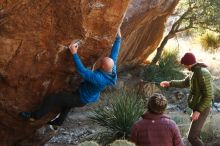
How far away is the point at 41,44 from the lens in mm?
8320

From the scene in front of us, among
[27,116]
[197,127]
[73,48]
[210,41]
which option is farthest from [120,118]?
[210,41]

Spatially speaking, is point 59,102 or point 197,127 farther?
point 59,102

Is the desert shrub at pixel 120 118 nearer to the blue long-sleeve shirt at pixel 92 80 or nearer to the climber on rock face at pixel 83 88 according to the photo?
the climber on rock face at pixel 83 88

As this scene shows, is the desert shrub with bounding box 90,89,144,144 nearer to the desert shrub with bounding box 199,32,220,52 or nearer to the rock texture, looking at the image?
the rock texture

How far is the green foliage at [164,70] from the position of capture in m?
18.0

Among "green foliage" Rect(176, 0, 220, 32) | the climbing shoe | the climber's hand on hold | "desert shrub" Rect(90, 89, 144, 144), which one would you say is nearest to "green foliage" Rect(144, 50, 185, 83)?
"green foliage" Rect(176, 0, 220, 32)

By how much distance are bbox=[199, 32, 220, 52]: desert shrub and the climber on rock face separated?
15.9 m

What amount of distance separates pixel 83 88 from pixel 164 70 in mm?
10392

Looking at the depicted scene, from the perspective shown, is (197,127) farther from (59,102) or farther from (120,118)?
(120,118)

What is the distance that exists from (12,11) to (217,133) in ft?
17.2

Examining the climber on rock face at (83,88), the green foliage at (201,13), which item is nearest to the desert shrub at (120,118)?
the climber on rock face at (83,88)

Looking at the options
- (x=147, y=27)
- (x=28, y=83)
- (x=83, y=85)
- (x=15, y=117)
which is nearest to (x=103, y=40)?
(x=83, y=85)

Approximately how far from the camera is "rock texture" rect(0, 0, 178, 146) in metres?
8.02

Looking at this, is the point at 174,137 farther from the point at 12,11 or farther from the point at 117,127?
the point at 117,127
